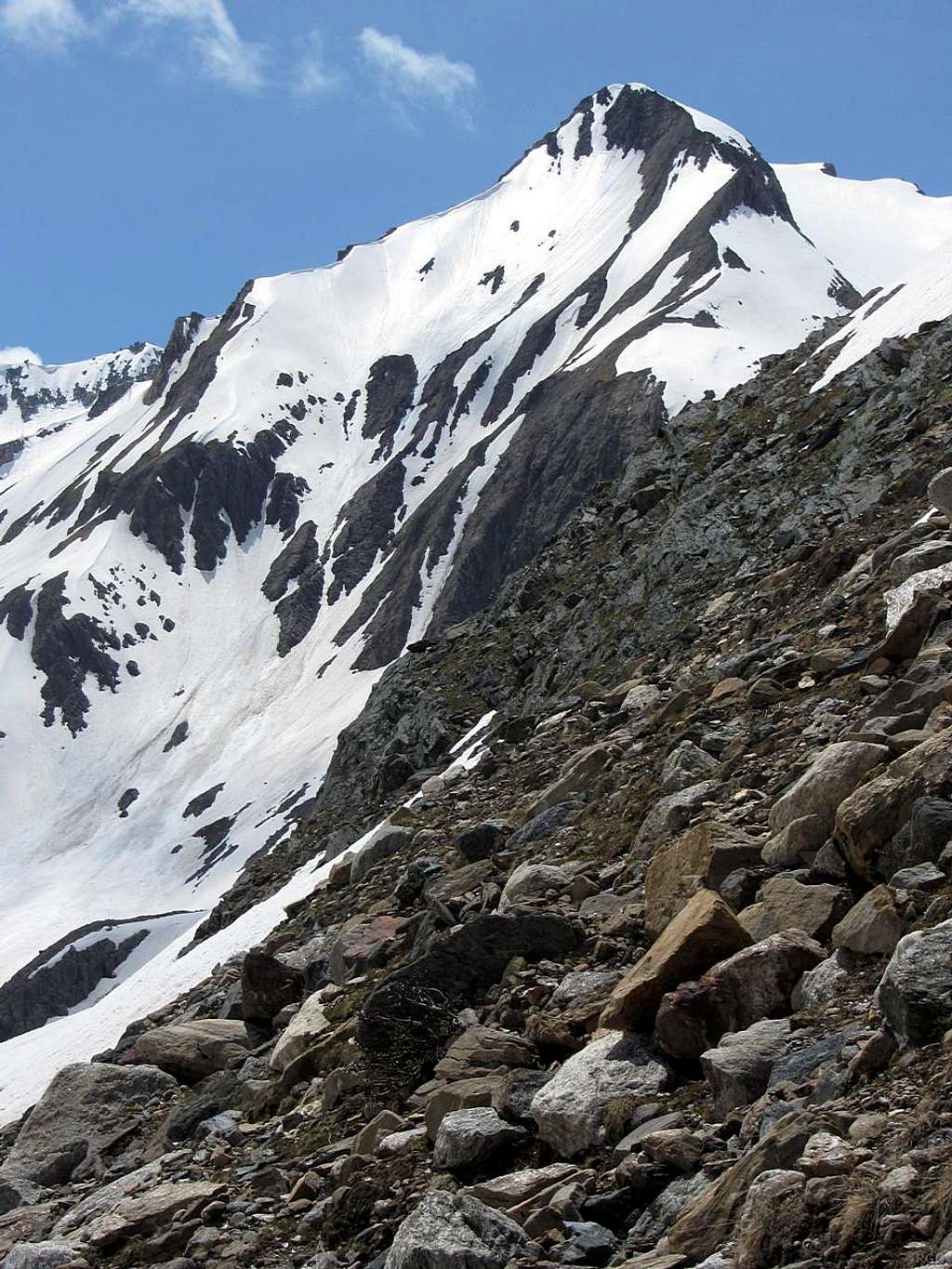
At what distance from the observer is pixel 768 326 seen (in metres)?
157

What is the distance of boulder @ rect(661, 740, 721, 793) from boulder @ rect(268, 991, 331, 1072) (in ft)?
15.1

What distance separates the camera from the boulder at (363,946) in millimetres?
15141

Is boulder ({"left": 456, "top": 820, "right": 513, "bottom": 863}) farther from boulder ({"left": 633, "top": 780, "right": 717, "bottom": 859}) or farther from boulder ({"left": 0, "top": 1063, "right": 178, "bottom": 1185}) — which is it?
boulder ({"left": 0, "top": 1063, "right": 178, "bottom": 1185})

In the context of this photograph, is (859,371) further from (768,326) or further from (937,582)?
(768,326)

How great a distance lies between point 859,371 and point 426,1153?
97.3ft

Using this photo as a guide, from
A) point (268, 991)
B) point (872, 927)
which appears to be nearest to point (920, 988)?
point (872, 927)

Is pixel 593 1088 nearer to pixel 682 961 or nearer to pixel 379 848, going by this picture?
pixel 682 961

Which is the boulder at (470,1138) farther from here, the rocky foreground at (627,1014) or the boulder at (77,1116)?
the boulder at (77,1116)

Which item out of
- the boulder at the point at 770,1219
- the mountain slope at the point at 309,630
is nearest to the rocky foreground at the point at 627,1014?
the boulder at the point at 770,1219

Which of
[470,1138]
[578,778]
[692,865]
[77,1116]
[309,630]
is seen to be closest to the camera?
[470,1138]

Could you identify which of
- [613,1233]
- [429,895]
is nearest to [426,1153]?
[613,1233]

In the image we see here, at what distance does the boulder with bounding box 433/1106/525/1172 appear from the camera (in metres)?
8.72

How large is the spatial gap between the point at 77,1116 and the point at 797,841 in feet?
33.5

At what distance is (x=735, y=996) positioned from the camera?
8.48 meters
